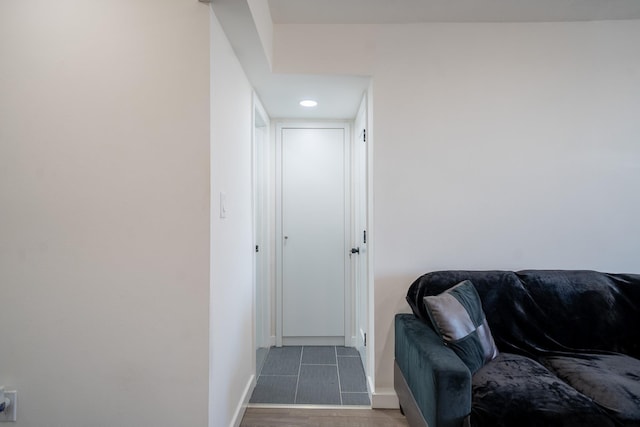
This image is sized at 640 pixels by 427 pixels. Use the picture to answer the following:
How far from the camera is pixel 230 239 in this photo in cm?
193

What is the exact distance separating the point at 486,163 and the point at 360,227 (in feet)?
3.72

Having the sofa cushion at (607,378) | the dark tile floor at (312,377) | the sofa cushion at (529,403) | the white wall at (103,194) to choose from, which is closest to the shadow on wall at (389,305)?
the dark tile floor at (312,377)

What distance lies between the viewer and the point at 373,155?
2.32 metres

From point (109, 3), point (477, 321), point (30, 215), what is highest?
point (109, 3)

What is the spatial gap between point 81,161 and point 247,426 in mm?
1726

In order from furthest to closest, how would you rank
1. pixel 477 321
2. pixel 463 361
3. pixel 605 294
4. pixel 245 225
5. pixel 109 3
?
pixel 245 225, pixel 605 294, pixel 477 321, pixel 463 361, pixel 109 3

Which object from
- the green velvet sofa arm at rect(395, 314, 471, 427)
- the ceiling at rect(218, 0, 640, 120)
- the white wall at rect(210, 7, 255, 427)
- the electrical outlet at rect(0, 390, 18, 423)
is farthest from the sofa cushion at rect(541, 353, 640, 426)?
the electrical outlet at rect(0, 390, 18, 423)

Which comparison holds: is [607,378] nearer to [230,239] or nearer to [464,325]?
[464,325]

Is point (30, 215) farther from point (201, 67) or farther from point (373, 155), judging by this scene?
point (373, 155)

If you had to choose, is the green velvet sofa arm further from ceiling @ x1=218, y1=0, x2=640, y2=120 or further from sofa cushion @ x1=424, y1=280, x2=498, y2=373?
ceiling @ x1=218, y1=0, x2=640, y2=120

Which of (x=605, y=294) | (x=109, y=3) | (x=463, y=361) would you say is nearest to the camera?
(x=109, y=3)

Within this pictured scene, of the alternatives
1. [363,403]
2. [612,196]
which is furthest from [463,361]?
[612,196]

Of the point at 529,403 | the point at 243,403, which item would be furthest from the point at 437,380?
the point at 243,403

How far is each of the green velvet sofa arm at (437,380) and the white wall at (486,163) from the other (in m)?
0.55
